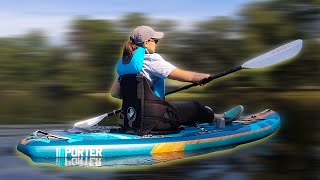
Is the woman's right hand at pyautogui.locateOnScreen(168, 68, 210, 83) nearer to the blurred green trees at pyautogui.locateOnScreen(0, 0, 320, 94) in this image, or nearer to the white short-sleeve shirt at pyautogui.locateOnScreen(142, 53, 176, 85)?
the white short-sleeve shirt at pyautogui.locateOnScreen(142, 53, 176, 85)

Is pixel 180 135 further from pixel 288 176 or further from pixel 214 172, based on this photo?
pixel 288 176

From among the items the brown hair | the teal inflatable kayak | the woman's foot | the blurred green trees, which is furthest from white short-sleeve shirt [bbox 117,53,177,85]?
the blurred green trees

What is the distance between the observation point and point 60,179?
6211 mm

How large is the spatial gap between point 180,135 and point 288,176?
163 centimetres

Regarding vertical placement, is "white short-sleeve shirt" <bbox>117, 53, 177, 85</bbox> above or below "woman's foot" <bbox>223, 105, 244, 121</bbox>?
above

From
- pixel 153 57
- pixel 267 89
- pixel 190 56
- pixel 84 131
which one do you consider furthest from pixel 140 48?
pixel 190 56

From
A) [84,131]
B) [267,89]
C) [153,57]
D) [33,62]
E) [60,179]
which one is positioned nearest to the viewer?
[60,179]

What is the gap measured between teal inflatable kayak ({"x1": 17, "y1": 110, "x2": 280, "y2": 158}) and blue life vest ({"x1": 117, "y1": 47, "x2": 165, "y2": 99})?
542mm

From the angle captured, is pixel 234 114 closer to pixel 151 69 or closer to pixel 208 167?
pixel 151 69

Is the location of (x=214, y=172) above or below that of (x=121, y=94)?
below

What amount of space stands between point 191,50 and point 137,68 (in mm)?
46871

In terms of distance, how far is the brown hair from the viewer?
746cm

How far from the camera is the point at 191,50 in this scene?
5406 cm

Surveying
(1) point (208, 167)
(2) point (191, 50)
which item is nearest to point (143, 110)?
(1) point (208, 167)
